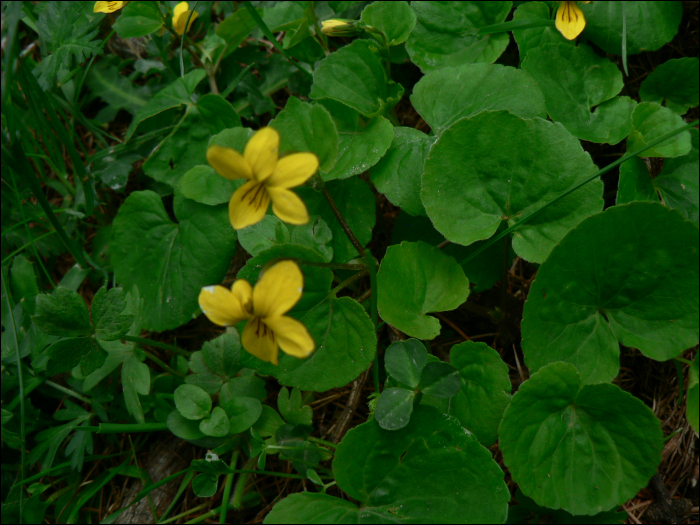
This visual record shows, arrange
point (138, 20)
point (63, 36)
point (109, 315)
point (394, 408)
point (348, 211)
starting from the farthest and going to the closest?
point (138, 20) → point (63, 36) → point (348, 211) → point (109, 315) → point (394, 408)

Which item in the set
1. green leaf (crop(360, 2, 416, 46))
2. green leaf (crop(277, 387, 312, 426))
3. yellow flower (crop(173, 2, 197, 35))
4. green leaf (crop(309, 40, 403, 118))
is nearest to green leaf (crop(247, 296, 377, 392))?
green leaf (crop(277, 387, 312, 426))

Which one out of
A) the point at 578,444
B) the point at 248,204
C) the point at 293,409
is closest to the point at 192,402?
the point at 293,409

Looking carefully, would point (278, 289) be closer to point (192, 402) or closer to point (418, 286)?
point (418, 286)

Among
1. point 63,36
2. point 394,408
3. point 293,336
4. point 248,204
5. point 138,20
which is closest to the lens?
point 293,336

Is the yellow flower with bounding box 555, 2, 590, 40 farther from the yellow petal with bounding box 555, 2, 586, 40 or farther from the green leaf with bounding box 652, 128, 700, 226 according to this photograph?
the green leaf with bounding box 652, 128, 700, 226

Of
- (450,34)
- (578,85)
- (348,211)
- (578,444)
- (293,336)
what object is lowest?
(578,444)

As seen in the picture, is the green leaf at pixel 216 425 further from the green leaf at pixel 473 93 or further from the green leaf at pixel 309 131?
the green leaf at pixel 473 93

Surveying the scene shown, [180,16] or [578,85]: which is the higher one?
[180,16]
